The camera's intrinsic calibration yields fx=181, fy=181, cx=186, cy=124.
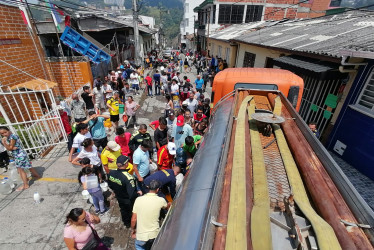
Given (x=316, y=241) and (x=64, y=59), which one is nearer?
(x=316, y=241)

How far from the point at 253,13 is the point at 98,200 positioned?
29.5m

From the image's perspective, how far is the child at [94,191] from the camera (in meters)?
3.47

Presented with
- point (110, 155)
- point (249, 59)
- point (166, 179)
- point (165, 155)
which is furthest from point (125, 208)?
point (249, 59)

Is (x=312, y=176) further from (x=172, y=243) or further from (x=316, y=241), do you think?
(x=172, y=243)

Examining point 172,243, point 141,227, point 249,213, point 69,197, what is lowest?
point 69,197

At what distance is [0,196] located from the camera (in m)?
4.21

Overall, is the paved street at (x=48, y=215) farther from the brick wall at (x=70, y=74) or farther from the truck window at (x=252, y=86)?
the brick wall at (x=70, y=74)

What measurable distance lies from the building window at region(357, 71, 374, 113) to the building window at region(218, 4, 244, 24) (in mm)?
24673

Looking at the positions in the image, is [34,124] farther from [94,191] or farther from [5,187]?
[94,191]

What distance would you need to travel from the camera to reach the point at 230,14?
25.5 m

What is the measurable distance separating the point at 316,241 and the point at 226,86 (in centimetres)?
419

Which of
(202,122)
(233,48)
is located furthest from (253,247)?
(233,48)

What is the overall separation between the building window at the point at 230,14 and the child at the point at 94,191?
28030 millimetres

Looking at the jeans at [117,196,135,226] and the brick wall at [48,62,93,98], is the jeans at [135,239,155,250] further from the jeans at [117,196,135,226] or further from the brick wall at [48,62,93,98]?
the brick wall at [48,62,93,98]
